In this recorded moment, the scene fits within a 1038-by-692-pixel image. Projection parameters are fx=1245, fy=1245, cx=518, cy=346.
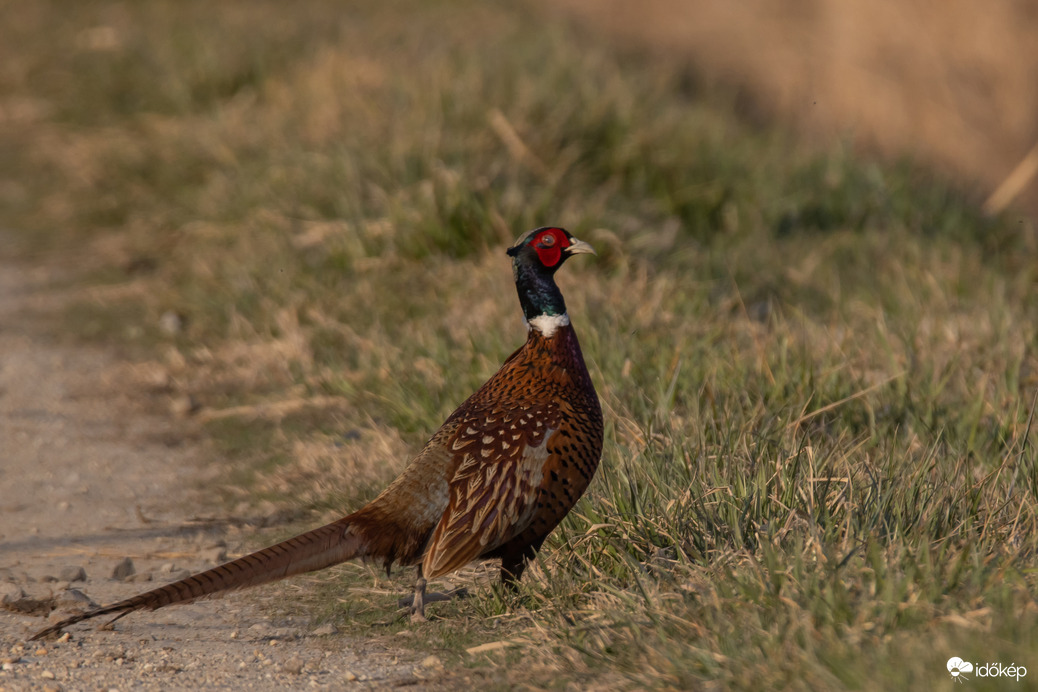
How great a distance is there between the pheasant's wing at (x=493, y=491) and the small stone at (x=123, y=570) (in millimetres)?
1101

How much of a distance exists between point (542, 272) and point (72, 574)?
168 cm

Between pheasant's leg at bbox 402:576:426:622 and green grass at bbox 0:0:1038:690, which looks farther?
pheasant's leg at bbox 402:576:426:622

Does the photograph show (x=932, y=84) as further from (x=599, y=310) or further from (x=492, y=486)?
(x=492, y=486)

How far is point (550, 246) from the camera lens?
3.58 metres

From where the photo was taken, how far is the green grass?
2963 mm

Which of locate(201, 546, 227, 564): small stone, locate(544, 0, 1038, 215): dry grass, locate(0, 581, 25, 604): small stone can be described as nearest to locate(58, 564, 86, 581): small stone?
locate(0, 581, 25, 604): small stone

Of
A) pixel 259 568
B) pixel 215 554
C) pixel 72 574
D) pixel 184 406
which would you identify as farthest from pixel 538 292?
pixel 184 406

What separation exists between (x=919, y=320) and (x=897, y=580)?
9.25 feet

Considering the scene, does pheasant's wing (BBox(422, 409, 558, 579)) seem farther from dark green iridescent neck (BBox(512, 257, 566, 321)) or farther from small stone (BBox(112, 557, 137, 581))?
small stone (BBox(112, 557, 137, 581))

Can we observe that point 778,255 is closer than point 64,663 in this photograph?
No

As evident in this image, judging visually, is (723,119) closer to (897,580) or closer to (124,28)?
(124,28)

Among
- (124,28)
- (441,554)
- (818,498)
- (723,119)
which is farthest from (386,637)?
(124,28)

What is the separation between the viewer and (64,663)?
315 cm

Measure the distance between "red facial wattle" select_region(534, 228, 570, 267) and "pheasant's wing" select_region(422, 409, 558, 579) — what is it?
476 millimetres
